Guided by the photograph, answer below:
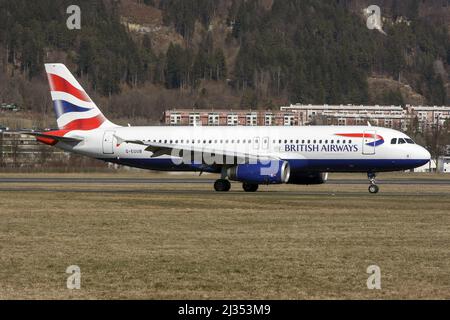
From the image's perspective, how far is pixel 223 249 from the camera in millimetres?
27656

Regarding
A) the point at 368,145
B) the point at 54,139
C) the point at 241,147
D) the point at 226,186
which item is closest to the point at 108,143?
the point at 54,139

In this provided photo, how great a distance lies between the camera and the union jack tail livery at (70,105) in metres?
65.8

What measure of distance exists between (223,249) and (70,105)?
131ft

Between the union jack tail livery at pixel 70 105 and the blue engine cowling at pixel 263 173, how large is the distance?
12.1 meters

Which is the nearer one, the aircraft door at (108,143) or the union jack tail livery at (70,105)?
the aircraft door at (108,143)

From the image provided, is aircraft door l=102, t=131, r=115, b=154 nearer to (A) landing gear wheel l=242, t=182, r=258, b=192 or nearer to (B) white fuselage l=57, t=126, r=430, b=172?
(B) white fuselage l=57, t=126, r=430, b=172

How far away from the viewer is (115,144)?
64.5 meters

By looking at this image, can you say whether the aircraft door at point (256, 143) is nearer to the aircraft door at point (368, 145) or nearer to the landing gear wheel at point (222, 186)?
the landing gear wheel at point (222, 186)

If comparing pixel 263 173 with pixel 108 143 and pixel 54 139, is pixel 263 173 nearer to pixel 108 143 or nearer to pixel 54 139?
pixel 108 143

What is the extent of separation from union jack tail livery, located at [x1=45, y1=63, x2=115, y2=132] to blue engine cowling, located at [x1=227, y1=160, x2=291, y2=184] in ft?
39.7

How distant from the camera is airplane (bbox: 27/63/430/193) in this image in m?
59.5

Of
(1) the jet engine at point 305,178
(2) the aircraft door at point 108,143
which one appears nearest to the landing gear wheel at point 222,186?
(1) the jet engine at point 305,178

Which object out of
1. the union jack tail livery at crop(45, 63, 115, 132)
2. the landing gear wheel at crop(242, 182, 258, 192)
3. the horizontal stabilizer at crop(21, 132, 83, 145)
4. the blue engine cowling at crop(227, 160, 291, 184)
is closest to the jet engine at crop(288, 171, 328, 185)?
the landing gear wheel at crop(242, 182, 258, 192)
